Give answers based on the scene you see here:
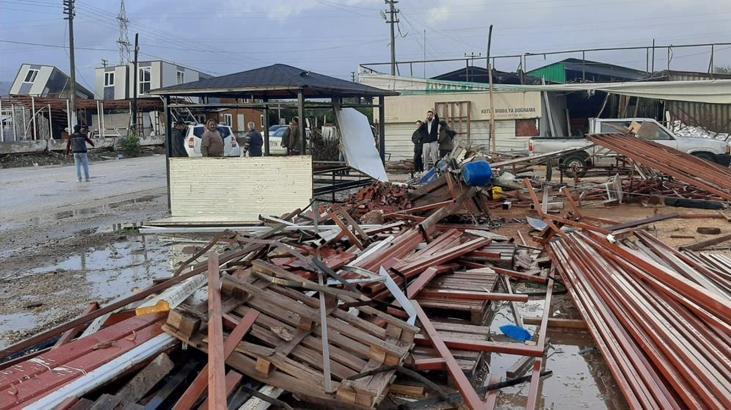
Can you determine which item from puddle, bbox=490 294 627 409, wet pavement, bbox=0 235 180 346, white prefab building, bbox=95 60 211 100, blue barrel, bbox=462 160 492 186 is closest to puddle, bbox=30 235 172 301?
wet pavement, bbox=0 235 180 346

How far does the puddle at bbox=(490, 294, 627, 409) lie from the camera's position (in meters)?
4.12

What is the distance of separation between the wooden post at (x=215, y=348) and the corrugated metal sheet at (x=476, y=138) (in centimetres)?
2040

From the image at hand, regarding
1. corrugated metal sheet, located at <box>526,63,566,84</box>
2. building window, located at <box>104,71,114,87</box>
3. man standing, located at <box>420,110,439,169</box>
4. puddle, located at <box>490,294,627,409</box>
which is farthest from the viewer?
building window, located at <box>104,71,114,87</box>

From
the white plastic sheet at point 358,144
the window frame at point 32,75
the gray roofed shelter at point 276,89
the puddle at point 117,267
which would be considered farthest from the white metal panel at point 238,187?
the window frame at point 32,75

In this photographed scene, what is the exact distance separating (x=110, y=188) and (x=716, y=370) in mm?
17415

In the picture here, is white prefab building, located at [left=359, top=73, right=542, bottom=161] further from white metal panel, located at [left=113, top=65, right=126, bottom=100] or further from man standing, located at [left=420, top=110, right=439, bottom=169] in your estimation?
white metal panel, located at [left=113, top=65, right=126, bottom=100]

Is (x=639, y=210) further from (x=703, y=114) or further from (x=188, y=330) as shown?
(x=703, y=114)

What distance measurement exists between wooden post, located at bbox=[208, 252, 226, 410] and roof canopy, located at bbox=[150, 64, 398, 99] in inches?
289

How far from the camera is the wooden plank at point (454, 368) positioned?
373 centimetres

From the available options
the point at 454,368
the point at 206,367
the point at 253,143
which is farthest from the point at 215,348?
the point at 253,143

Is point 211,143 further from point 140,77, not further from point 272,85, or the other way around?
point 140,77

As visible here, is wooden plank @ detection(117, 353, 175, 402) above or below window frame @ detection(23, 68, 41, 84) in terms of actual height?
below

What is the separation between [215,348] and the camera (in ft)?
12.5

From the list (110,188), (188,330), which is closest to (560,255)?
(188,330)
